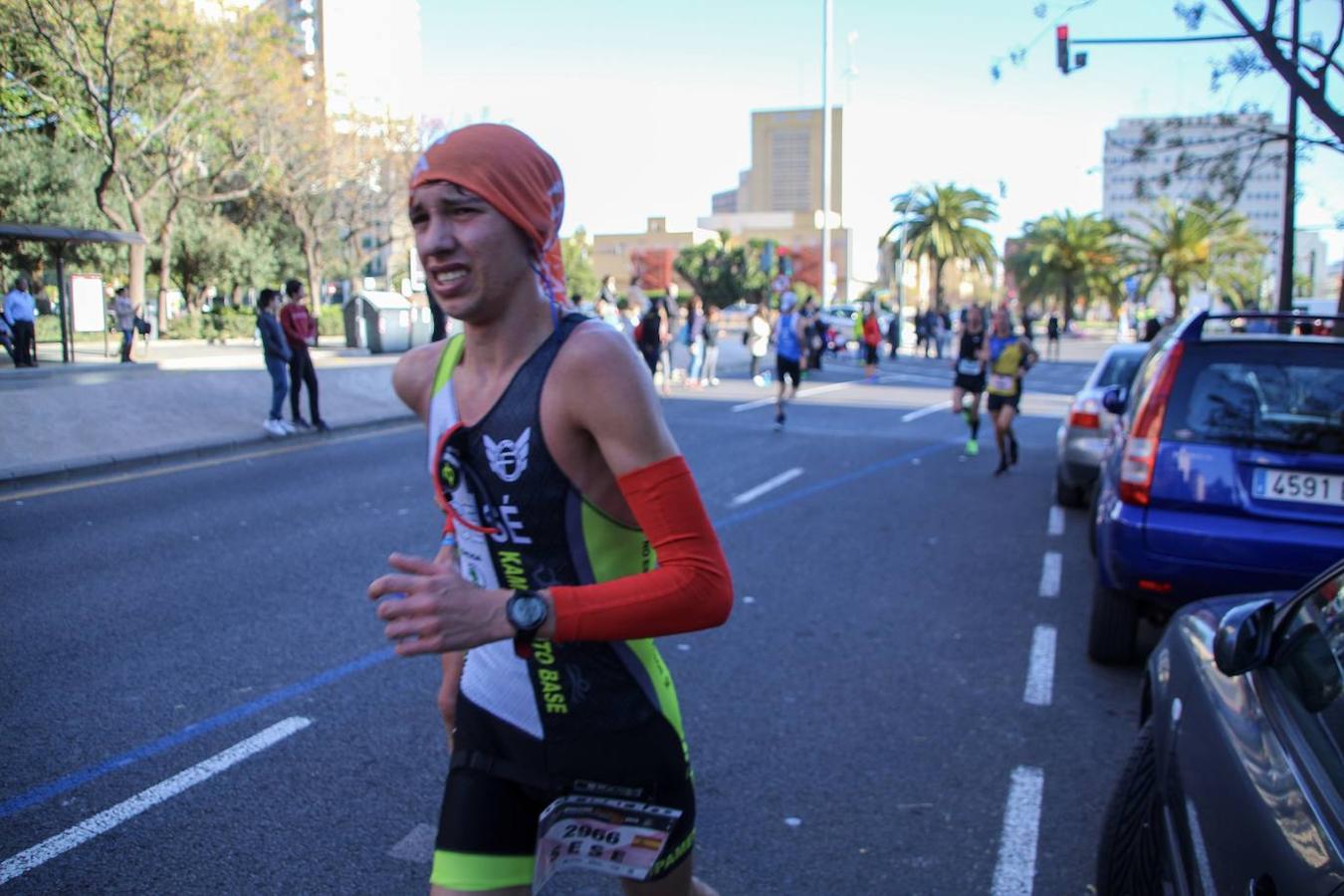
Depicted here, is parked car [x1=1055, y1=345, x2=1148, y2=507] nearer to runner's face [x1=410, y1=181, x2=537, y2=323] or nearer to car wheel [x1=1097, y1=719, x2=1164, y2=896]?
car wheel [x1=1097, y1=719, x2=1164, y2=896]

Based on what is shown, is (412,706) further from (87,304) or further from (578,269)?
(578,269)

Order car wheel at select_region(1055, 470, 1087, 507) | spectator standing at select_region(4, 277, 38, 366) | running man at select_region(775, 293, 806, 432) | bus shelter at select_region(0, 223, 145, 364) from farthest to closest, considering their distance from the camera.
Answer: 1. spectator standing at select_region(4, 277, 38, 366)
2. bus shelter at select_region(0, 223, 145, 364)
3. running man at select_region(775, 293, 806, 432)
4. car wheel at select_region(1055, 470, 1087, 507)

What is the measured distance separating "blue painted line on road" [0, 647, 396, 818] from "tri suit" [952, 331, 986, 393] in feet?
30.7

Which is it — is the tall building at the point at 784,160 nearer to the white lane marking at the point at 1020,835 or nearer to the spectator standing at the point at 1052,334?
the spectator standing at the point at 1052,334

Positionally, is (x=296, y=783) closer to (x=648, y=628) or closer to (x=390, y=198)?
(x=648, y=628)

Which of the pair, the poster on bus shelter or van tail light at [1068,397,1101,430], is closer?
van tail light at [1068,397,1101,430]

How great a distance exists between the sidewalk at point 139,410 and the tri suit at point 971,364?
6.87 meters

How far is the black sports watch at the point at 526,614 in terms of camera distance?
5.78ft

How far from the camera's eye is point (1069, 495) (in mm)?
10703

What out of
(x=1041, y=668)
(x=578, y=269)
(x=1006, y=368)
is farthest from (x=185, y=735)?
(x=578, y=269)

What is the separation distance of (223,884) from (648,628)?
2.25 meters

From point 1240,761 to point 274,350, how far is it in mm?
13232

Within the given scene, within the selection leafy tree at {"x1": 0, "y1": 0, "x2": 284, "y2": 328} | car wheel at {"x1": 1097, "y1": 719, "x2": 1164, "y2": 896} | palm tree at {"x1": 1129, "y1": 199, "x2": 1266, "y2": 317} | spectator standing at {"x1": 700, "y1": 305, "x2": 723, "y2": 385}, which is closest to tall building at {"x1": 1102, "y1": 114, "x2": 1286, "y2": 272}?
car wheel at {"x1": 1097, "y1": 719, "x2": 1164, "y2": 896}

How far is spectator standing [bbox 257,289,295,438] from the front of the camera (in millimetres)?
13766
